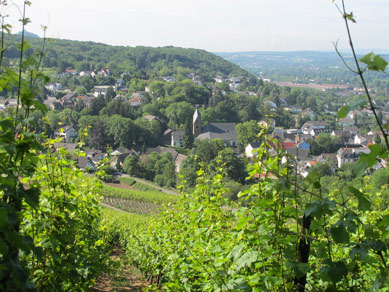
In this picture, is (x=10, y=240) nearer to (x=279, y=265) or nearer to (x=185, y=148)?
(x=279, y=265)

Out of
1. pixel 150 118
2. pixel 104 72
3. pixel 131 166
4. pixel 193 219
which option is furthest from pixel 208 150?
pixel 104 72

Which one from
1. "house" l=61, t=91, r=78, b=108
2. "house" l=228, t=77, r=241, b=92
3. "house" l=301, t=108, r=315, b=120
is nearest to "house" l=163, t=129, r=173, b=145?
"house" l=61, t=91, r=78, b=108

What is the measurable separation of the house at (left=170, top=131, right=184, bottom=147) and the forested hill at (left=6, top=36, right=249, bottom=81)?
46648 millimetres

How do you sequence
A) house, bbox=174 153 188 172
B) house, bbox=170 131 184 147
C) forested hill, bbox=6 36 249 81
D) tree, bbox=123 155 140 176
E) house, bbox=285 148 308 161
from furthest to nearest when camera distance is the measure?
1. forested hill, bbox=6 36 249 81
2. house, bbox=170 131 184 147
3. house, bbox=174 153 188 172
4. tree, bbox=123 155 140 176
5. house, bbox=285 148 308 161

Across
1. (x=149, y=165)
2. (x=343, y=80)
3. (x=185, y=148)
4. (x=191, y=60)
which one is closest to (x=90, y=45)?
(x=191, y=60)

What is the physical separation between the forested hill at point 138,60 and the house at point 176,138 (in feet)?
153

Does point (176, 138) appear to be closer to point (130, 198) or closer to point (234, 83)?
point (130, 198)

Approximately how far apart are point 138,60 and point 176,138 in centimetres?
7337

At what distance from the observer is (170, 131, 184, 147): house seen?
59250mm

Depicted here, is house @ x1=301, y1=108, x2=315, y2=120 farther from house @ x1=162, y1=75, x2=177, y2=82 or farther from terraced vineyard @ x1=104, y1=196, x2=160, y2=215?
terraced vineyard @ x1=104, y1=196, x2=160, y2=215

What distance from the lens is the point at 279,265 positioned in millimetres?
1949

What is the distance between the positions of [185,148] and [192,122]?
29.3 ft

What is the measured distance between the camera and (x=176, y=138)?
5947 centimetres

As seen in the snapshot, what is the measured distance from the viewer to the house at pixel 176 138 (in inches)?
2333
